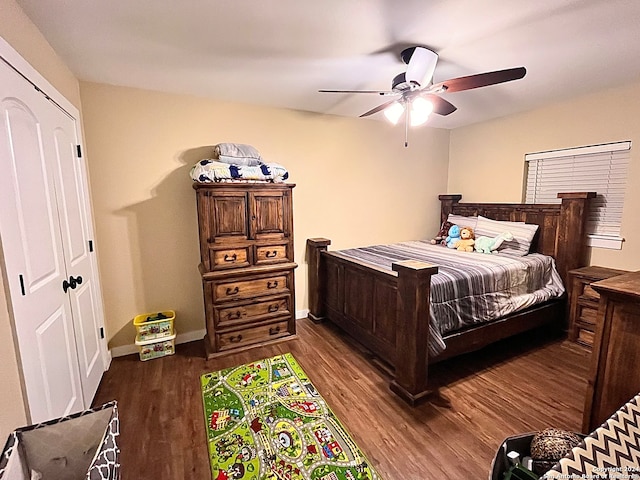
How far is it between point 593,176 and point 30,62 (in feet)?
14.9

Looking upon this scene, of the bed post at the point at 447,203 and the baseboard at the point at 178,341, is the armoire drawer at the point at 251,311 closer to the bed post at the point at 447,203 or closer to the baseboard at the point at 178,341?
the baseboard at the point at 178,341

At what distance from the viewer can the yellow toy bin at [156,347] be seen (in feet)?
8.77

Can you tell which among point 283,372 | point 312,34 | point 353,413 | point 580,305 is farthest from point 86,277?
point 580,305

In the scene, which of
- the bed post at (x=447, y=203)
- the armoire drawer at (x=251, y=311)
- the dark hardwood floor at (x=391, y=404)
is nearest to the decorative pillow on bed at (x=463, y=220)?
the bed post at (x=447, y=203)

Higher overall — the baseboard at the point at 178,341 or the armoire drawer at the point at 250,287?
the armoire drawer at the point at 250,287

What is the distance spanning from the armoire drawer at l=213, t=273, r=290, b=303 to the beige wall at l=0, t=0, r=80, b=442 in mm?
1504

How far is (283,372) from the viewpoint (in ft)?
8.16

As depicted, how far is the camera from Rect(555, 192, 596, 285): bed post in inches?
114

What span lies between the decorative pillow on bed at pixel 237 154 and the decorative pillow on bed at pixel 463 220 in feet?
8.59

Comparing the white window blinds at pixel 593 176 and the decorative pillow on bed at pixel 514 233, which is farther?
the decorative pillow on bed at pixel 514 233

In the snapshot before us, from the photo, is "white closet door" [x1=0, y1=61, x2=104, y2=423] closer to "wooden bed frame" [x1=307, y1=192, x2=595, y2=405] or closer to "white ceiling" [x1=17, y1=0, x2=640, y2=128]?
"white ceiling" [x1=17, y1=0, x2=640, y2=128]

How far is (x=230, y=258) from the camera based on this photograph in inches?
109

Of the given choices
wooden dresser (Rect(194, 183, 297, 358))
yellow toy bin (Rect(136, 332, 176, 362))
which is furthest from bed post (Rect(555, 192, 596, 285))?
yellow toy bin (Rect(136, 332, 176, 362))

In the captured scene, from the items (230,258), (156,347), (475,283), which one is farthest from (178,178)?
(475,283)
